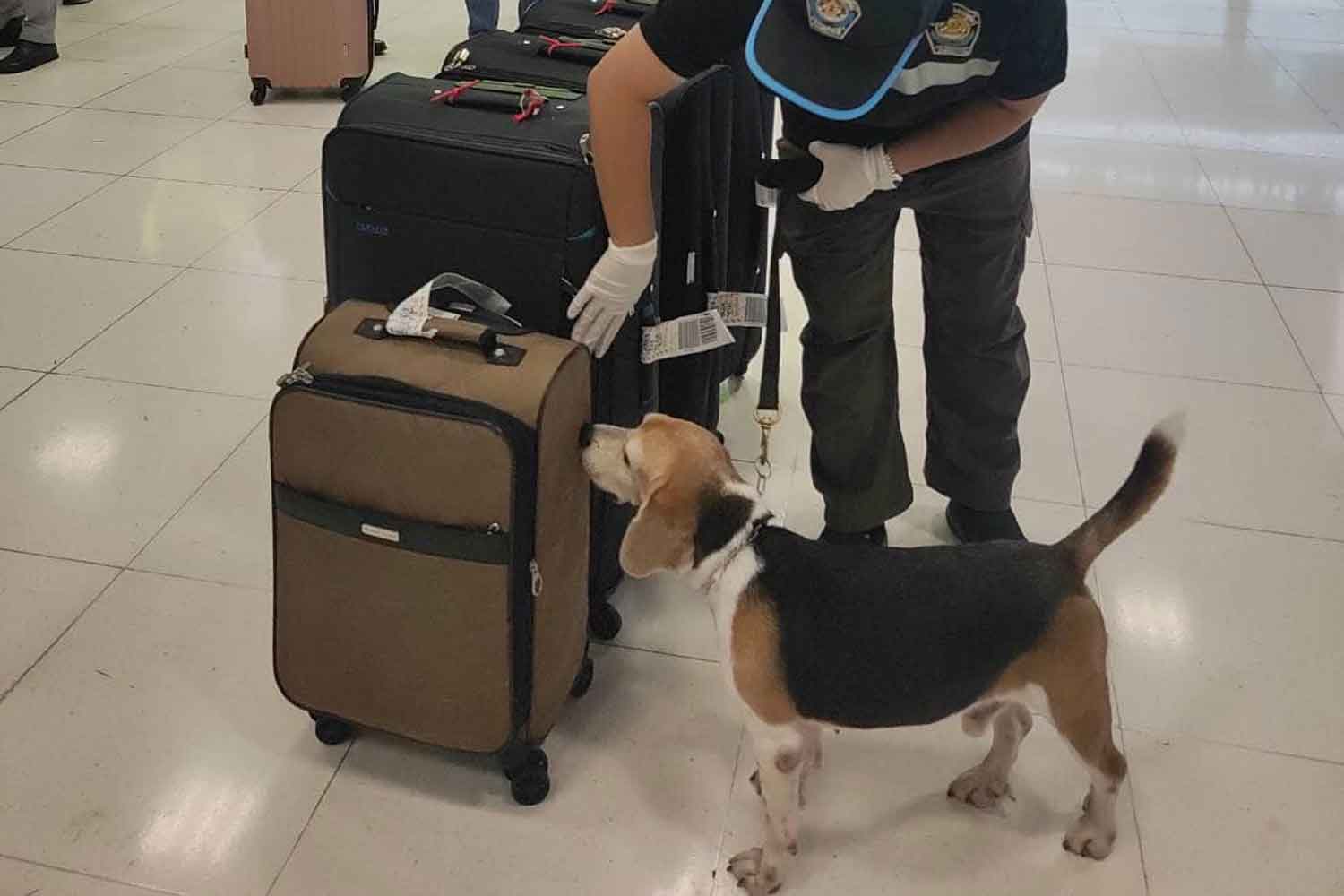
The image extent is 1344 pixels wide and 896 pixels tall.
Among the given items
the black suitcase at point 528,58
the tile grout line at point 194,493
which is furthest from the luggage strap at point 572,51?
the tile grout line at point 194,493

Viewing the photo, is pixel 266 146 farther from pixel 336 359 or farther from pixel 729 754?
pixel 729 754

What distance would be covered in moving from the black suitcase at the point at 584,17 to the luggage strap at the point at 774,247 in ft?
1.67

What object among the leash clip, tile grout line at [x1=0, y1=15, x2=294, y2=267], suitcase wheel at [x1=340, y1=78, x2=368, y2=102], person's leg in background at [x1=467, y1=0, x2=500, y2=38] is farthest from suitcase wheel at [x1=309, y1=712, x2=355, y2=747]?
suitcase wheel at [x1=340, y1=78, x2=368, y2=102]

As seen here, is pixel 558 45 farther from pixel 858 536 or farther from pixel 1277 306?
pixel 1277 306

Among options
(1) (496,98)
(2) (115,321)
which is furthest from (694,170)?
(2) (115,321)

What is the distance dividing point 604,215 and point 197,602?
87 cm

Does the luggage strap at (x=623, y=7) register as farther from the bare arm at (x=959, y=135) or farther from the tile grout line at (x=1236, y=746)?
the tile grout line at (x=1236, y=746)

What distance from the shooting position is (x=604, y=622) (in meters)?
1.66

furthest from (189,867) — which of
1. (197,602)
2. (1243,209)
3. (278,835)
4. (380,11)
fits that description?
(380,11)

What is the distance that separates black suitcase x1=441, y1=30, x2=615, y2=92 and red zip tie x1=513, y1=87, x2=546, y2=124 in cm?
20

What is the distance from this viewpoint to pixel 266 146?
336 cm

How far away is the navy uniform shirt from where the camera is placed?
117 centimetres

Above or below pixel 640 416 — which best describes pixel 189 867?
below

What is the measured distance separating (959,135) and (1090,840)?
2.77 ft
